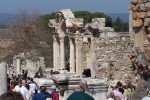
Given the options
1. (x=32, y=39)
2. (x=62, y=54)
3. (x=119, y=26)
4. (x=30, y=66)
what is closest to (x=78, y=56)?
(x=62, y=54)

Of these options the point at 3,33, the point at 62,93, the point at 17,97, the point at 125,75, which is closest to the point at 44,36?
the point at 3,33

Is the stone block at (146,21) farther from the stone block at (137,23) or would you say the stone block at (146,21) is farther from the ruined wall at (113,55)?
the ruined wall at (113,55)

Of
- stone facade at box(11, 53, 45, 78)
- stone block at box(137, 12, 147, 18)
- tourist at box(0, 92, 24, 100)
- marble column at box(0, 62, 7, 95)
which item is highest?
stone block at box(137, 12, 147, 18)

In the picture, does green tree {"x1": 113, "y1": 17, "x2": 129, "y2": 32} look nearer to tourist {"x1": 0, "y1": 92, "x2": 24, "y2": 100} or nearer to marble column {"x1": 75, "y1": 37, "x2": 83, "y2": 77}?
marble column {"x1": 75, "y1": 37, "x2": 83, "y2": 77}

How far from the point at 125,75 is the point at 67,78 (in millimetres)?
14318

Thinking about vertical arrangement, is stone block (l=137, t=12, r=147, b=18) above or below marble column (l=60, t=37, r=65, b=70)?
above

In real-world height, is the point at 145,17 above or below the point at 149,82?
above

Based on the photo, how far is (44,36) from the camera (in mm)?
49812

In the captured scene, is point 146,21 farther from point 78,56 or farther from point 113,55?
point 78,56

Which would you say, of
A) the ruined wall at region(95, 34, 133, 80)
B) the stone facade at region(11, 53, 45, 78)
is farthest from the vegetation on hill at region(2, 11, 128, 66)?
the ruined wall at region(95, 34, 133, 80)

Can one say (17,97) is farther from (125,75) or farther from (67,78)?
(125,75)

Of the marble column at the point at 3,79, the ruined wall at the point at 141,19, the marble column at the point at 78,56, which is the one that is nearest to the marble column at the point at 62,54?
the marble column at the point at 78,56

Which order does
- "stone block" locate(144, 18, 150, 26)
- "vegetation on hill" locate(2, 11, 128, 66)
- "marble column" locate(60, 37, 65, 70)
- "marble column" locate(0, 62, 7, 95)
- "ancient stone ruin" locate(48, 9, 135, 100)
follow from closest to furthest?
"stone block" locate(144, 18, 150, 26)
"marble column" locate(0, 62, 7, 95)
"ancient stone ruin" locate(48, 9, 135, 100)
"marble column" locate(60, 37, 65, 70)
"vegetation on hill" locate(2, 11, 128, 66)

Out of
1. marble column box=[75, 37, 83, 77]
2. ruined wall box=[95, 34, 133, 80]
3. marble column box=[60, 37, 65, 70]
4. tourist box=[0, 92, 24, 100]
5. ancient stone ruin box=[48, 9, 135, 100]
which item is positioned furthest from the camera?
marble column box=[60, 37, 65, 70]
